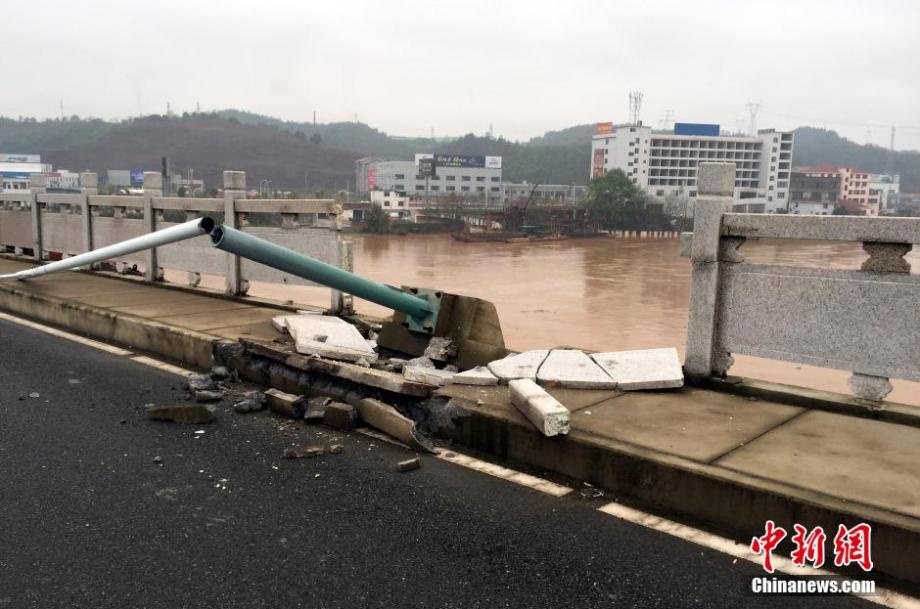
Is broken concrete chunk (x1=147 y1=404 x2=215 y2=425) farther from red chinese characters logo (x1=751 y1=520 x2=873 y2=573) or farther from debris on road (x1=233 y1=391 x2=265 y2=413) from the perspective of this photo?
red chinese characters logo (x1=751 y1=520 x2=873 y2=573)

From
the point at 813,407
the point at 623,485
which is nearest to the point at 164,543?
the point at 623,485

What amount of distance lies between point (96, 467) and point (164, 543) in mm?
1294

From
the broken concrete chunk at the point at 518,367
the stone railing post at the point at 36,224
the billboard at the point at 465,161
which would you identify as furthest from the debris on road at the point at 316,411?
the billboard at the point at 465,161

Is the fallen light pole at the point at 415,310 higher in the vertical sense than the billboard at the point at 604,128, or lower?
lower

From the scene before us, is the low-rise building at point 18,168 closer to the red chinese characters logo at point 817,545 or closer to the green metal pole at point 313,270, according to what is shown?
the green metal pole at point 313,270

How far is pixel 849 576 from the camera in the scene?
3.29 metres

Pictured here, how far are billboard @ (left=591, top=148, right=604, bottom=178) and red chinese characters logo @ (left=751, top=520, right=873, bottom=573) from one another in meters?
129

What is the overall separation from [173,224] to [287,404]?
564cm

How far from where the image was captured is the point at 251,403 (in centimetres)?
575

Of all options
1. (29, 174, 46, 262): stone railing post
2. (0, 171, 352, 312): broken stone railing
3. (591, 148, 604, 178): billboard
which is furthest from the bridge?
(591, 148, 604, 178): billboard

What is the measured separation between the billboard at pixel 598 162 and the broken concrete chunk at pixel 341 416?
128 m

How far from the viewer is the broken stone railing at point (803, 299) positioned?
4.82 metres

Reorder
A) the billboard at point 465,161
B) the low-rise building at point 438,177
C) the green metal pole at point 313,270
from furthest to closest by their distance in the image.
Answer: the billboard at point 465,161 → the low-rise building at point 438,177 → the green metal pole at point 313,270

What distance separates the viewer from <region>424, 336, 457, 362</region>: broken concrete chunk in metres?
6.62
